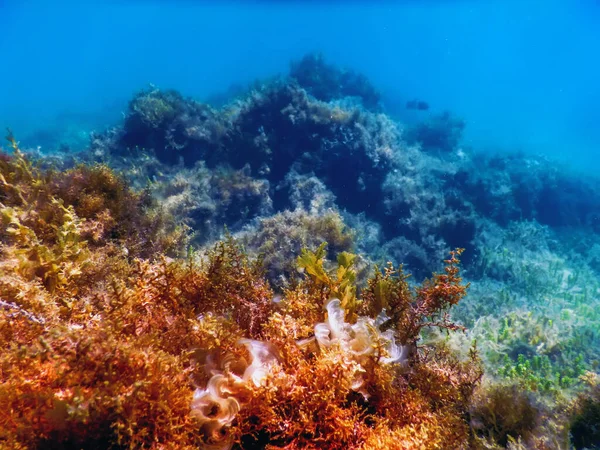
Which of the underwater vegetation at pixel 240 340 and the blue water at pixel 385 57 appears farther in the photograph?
the blue water at pixel 385 57

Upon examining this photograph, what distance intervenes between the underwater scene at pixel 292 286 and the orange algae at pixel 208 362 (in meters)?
0.01

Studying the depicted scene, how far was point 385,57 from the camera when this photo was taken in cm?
11925

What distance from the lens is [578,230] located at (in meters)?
16.4

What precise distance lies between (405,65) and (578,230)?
114308 millimetres

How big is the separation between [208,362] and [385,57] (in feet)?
452

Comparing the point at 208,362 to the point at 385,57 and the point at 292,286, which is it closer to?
the point at 292,286

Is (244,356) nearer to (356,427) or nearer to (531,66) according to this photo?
(356,427)

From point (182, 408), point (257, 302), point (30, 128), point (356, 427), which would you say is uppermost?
point (30, 128)

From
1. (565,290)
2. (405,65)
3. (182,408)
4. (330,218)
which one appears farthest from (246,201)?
(405,65)

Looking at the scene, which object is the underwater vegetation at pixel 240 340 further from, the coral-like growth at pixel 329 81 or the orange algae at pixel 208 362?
the coral-like growth at pixel 329 81

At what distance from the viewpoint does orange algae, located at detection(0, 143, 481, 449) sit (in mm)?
1540

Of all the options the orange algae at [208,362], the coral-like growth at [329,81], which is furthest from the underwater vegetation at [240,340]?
the coral-like growth at [329,81]

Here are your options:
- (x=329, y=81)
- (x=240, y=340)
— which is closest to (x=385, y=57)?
(x=329, y=81)

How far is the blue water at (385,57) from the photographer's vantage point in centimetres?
5994
